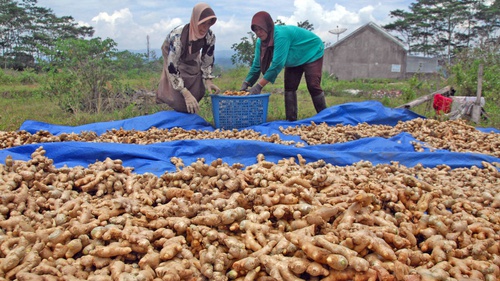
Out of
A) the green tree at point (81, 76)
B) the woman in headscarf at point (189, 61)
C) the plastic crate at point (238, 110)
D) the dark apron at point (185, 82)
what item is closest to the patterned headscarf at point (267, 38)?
the woman in headscarf at point (189, 61)

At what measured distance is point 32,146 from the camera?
11.7 feet

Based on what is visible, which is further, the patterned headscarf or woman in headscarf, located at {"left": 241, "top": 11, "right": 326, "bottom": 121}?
woman in headscarf, located at {"left": 241, "top": 11, "right": 326, "bottom": 121}

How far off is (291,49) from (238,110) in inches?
50.9

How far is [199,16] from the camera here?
480 cm

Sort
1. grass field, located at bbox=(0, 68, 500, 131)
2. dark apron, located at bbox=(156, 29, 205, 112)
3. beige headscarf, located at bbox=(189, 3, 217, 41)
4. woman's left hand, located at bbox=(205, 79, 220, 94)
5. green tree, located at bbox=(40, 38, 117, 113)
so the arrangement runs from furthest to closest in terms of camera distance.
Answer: green tree, located at bbox=(40, 38, 117, 113) → grass field, located at bbox=(0, 68, 500, 131) → woman's left hand, located at bbox=(205, 79, 220, 94) → dark apron, located at bbox=(156, 29, 205, 112) → beige headscarf, located at bbox=(189, 3, 217, 41)

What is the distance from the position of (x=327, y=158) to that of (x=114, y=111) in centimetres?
488

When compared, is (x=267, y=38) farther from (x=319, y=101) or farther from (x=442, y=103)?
(x=442, y=103)

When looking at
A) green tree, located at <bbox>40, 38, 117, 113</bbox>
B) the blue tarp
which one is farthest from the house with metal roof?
the blue tarp

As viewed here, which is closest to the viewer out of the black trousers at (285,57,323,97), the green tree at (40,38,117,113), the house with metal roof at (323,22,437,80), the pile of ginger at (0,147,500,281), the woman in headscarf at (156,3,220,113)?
the pile of ginger at (0,147,500,281)

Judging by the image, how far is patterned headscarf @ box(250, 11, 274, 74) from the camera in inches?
201

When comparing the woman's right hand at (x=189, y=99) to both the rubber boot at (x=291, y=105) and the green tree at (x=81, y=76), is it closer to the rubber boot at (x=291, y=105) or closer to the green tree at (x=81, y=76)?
the rubber boot at (x=291, y=105)

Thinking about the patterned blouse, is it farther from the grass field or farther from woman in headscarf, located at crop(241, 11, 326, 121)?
the grass field

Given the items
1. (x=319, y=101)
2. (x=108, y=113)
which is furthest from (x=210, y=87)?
(x=108, y=113)

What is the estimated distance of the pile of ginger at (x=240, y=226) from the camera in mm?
1747
